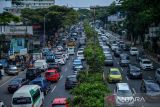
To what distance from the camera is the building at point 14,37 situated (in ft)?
235

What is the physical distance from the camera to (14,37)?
3031 inches

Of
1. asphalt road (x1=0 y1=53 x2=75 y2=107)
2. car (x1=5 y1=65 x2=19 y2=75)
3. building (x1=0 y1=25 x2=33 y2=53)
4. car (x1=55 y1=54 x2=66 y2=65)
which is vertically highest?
building (x1=0 y1=25 x2=33 y2=53)

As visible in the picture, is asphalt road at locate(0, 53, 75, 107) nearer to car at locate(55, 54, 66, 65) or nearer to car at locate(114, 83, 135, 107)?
car at locate(114, 83, 135, 107)

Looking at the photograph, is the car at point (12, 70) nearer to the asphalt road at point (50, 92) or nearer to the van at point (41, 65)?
the asphalt road at point (50, 92)

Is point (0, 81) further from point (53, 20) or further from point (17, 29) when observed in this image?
point (53, 20)

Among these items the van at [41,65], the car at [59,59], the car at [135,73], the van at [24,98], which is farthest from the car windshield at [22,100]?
the car at [59,59]

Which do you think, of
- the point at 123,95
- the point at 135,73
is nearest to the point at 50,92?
the point at 135,73

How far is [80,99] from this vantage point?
20.1 metres

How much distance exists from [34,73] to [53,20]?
4719 centimetres

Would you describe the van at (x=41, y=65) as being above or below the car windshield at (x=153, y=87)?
below

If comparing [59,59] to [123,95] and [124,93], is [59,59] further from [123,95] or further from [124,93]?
[123,95]

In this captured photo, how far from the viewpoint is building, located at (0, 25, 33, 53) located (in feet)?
235

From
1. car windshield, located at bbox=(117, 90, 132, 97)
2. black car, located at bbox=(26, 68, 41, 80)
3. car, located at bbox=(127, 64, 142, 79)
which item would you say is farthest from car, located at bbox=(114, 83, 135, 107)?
black car, located at bbox=(26, 68, 41, 80)

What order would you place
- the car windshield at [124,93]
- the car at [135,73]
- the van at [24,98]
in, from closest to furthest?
1. the van at [24,98]
2. the car windshield at [124,93]
3. the car at [135,73]
